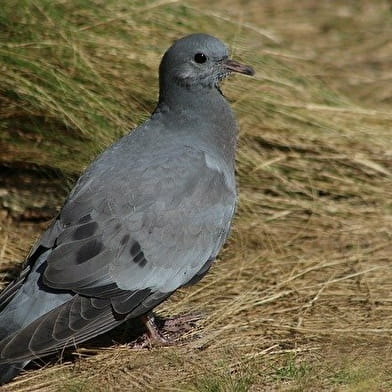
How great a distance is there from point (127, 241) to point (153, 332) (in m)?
0.60

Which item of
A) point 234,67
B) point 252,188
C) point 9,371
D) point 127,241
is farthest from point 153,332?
point 252,188

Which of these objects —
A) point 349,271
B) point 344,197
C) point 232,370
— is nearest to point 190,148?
point 232,370

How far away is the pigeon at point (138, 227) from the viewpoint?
4.18 m

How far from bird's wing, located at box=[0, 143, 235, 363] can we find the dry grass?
0.29 meters

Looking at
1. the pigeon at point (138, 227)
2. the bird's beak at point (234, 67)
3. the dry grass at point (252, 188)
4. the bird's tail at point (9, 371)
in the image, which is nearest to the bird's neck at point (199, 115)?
the pigeon at point (138, 227)

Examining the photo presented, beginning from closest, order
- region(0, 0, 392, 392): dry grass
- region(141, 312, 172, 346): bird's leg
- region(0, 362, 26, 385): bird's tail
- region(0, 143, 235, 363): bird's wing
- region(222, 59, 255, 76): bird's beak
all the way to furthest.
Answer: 1. region(0, 362, 26, 385): bird's tail
2. region(0, 143, 235, 363): bird's wing
3. region(0, 0, 392, 392): dry grass
4. region(141, 312, 172, 346): bird's leg
5. region(222, 59, 255, 76): bird's beak

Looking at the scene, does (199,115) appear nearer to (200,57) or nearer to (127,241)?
(200,57)

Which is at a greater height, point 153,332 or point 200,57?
point 200,57

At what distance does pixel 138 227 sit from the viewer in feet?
14.3

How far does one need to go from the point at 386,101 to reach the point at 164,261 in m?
3.38

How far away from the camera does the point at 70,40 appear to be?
5.68 metres

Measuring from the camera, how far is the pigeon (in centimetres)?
418

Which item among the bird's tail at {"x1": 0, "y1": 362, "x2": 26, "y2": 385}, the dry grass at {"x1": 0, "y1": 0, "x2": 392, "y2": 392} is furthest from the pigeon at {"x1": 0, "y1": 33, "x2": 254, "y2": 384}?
the dry grass at {"x1": 0, "y1": 0, "x2": 392, "y2": 392}

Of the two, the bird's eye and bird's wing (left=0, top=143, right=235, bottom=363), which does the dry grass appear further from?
Answer: the bird's eye
